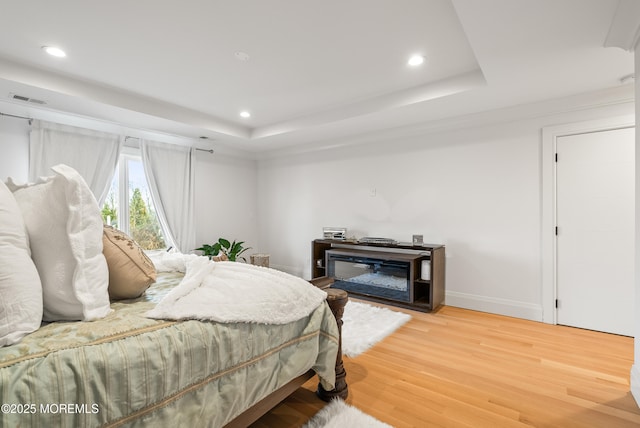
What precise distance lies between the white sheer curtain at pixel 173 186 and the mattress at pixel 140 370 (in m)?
3.10

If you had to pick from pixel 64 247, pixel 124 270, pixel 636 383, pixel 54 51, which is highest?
pixel 54 51

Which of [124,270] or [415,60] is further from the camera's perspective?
[415,60]

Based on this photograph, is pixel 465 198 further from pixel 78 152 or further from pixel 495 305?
→ pixel 78 152

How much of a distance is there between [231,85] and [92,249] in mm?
2269

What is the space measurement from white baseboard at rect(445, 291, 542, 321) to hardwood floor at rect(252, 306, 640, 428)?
22 cm

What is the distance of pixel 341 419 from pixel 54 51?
3.32 m

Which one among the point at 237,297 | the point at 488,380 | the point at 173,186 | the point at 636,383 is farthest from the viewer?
the point at 173,186

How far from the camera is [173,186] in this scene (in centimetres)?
442

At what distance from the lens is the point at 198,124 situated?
12.7ft

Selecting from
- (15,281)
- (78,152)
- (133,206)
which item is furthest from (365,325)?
(78,152)

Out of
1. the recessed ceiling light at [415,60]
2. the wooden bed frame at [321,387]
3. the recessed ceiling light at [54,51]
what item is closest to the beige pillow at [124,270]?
the wooden bed frame at [321,387]

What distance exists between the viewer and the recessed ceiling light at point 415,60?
2.51 metres

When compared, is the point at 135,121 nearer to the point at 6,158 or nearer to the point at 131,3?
the point at 6,158

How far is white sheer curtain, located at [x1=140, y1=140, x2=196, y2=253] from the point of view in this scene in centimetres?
422
